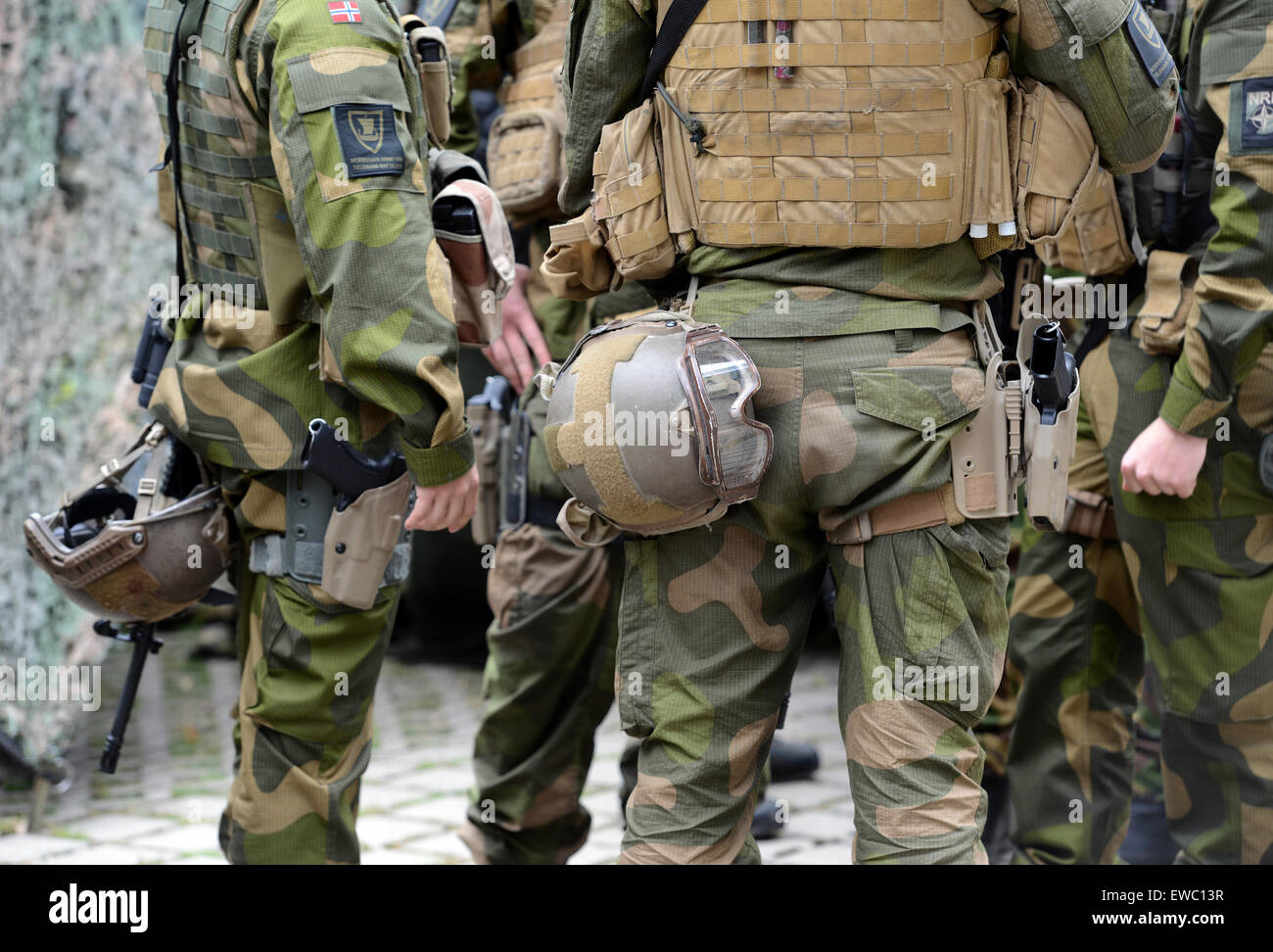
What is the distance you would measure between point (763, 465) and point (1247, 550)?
60.2 inches

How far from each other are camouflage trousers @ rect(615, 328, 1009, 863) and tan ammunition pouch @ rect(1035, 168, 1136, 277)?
1135mm

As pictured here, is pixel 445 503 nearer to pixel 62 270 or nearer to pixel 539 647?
pixel 539 647

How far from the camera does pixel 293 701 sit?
3.29 meters

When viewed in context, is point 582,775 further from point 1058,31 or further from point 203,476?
point 1058,31

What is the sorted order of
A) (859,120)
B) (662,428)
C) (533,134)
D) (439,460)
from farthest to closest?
(533,134), (439,460), (859,120), (662,428)

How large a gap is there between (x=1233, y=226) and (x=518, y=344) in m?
1.81

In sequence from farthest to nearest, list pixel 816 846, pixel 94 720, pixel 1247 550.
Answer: pixel 94 720
pixel 816 846
pixel 1247 550

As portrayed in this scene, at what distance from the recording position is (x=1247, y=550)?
11.7 ft

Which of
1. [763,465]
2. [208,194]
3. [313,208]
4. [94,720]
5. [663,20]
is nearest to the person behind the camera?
[763,465]

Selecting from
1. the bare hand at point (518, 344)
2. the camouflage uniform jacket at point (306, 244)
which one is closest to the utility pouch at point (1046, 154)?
the camouflage uniform jacket at point (306, 244)

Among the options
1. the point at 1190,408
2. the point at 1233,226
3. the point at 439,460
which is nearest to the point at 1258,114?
the point at 1233,226

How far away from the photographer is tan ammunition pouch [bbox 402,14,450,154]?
132 inches

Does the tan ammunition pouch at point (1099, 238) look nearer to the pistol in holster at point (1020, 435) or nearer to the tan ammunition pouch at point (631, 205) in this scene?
the pistol in holster at point (1020, 435)
